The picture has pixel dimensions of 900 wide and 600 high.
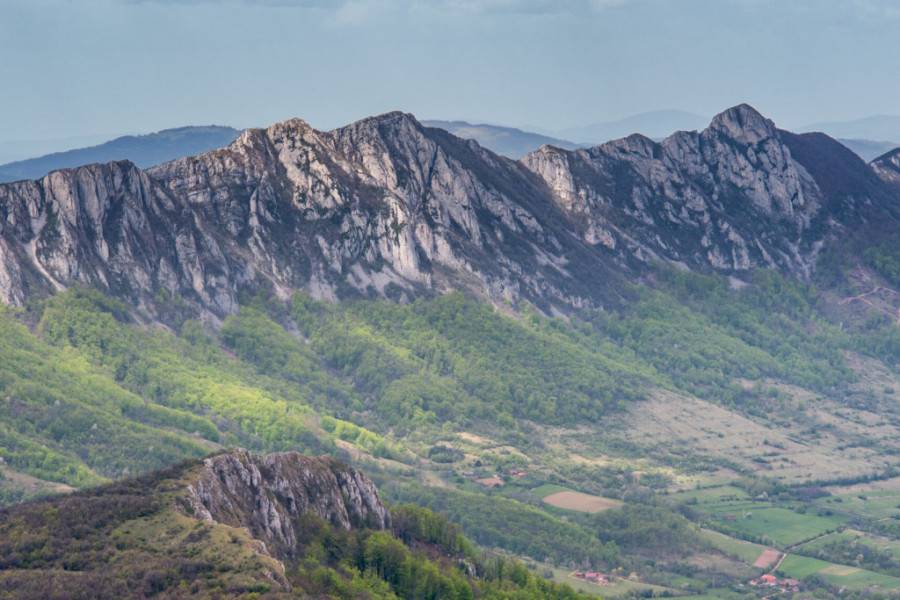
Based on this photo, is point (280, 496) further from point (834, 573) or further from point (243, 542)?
point (834, 573)

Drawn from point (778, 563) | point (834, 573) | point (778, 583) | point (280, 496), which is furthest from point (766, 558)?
point (280, 496)

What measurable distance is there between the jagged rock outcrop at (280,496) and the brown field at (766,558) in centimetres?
7471

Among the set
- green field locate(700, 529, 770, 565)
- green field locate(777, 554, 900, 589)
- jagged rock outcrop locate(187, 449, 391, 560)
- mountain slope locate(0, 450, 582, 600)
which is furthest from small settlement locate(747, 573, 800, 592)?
jagged rock outcrop locate(187, 449, 391, 560)

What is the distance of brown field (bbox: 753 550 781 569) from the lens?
Result: 18232 centimetres

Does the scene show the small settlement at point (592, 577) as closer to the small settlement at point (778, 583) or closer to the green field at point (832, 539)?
the small settlement at point (778, 583)

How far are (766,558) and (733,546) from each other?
243 inches

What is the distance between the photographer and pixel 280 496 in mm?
117188

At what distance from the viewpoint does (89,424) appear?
196 m

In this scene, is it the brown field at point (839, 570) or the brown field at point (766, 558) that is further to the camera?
the brown field at point (766, 558)

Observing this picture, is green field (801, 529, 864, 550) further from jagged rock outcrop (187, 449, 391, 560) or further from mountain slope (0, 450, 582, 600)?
jagged rock outcrop (187, 449, 391, 560)

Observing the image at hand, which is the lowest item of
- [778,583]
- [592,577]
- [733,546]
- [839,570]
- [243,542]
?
[839,570]

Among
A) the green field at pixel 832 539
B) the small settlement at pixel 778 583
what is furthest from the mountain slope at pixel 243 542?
the green field at pixel 832 539

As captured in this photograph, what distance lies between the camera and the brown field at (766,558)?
182 meters

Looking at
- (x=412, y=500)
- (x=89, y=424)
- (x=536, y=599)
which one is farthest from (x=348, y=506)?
(x=89, y=424)
